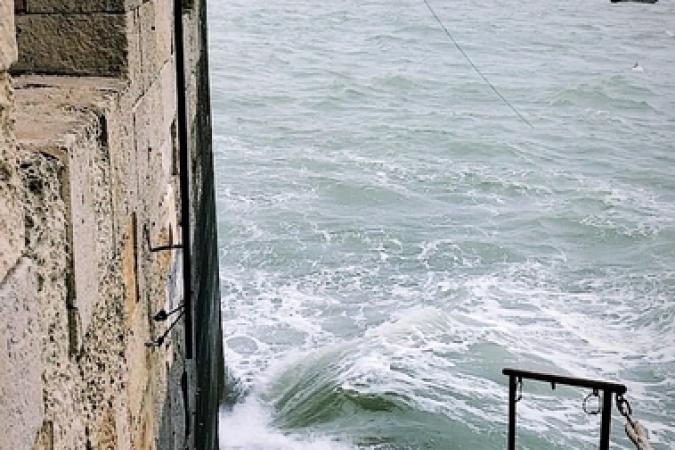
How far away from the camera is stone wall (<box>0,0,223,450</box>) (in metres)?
1.92

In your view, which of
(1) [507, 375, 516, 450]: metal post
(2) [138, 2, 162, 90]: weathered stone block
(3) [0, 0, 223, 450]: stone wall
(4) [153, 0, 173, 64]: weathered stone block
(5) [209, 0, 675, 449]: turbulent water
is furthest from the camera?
(5) [209, 0, 675, 449]: turbulent water

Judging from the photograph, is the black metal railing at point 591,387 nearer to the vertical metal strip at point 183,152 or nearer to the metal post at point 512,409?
the metal post at point 512,409

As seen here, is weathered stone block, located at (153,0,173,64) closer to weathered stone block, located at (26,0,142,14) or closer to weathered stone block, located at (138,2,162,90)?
weathered stone block, located at (138,2,162,90)

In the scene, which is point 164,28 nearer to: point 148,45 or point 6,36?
point 148,45

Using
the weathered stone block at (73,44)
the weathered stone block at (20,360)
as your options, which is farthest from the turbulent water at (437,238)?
the weathered stone block at (20,360)

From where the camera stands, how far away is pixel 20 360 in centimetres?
188

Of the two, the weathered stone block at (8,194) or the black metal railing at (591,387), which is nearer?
the weathered stone block at (8,194)

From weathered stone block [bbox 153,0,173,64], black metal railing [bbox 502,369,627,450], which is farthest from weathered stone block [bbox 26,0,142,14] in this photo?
black metal railing [bbox 502,369,627,450]

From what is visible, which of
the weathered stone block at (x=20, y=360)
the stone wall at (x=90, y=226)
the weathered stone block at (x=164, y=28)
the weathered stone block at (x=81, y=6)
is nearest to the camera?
the weathered stone block at (x=20, y=360)

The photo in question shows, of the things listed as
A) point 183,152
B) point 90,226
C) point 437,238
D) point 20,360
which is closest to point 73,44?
point 90,226

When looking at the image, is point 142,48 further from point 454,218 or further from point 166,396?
point 454,218

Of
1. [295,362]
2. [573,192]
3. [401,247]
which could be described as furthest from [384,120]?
[295,362]

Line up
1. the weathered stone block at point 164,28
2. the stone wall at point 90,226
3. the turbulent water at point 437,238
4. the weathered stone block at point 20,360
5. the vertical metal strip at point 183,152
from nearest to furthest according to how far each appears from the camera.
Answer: the weathered stone block at point 20,360
the stone wall at point 90,226
the weathered stone block at point 164,28
the vertical metal strip at point 183,152
the turbulent water at point 437,238

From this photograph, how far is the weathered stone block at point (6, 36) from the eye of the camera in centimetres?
181
